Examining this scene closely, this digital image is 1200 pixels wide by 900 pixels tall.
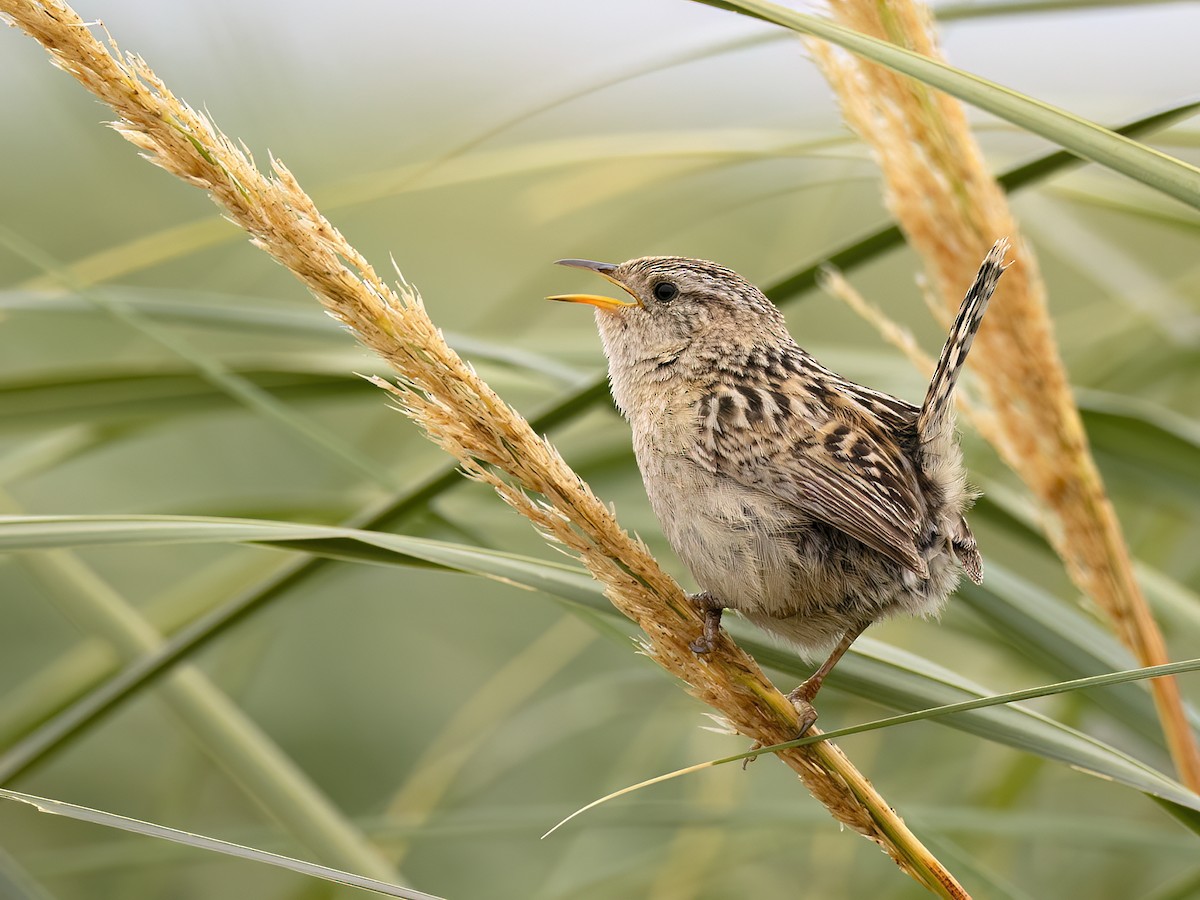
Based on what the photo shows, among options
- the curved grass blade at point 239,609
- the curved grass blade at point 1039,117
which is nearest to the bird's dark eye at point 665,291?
the curved grass blade at point 239,609

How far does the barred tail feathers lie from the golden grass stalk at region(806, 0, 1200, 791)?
64 mm

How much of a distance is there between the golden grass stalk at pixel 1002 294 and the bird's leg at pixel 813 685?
357 millimetres

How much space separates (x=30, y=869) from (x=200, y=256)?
337 centimetres

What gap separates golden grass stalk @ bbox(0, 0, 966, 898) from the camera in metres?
1.26

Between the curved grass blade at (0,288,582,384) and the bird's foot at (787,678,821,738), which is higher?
the curved grass blade at (0,288,582,384)

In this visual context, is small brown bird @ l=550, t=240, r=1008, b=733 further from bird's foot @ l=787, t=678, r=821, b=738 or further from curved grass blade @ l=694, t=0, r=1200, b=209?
curved grass blade @ l=694, t=0, r=1200, b=209

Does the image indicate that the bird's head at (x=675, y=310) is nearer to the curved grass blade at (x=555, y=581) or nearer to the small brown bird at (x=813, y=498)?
the small brown bird at (x=813, y=498)

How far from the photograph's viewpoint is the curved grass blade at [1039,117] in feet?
3.81

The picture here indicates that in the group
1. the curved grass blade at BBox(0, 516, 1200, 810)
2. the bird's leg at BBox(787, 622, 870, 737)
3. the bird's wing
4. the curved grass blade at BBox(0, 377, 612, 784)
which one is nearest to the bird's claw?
the bird's leg at BBox(787, 622, 870, 737)

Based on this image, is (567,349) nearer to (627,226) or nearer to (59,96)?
(627,226)

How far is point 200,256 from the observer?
521cm

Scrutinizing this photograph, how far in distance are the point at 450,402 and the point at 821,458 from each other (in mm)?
670

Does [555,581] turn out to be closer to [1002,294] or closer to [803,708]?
[803,708]

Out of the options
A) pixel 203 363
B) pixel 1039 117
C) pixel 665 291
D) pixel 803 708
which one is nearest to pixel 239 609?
pixel 203 363
